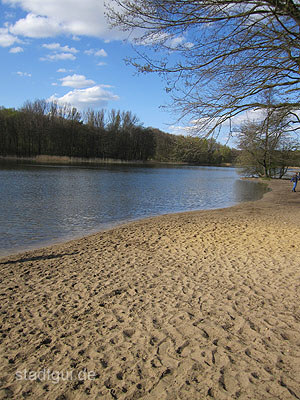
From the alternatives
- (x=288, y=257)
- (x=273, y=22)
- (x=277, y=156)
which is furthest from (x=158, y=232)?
(x=277, y=156)

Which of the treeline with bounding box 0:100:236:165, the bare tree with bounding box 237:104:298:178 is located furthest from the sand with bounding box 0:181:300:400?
the treeline with bounding box 0:100:236:165

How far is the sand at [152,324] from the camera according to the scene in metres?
2.54

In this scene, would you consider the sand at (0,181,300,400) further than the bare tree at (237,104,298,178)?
No

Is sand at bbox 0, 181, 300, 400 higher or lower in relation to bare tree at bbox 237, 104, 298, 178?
lower

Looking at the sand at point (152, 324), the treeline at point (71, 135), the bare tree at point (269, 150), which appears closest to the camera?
the sand at point (152, 324)

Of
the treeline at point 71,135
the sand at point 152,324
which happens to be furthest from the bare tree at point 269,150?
the treeline at point 71,135

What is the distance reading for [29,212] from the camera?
11.8 meters

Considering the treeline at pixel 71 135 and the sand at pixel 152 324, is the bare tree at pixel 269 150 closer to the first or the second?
the sand at pixel 152 324

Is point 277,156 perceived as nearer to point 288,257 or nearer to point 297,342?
point 288,257

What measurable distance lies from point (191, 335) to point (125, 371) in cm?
90

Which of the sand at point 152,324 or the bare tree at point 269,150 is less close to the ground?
the bare tree at point 269,150

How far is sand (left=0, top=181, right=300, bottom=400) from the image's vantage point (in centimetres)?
254

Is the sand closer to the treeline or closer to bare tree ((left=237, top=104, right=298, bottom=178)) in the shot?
bare tree ((left=237, top=104, right=298, bottom=178))

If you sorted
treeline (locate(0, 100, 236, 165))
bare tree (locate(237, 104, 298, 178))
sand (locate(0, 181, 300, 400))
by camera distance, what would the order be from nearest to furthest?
sand (locate(0, 181, 300, 400)) → bare tree (locate(237, 104, 298, 178)) → treeline (locate(0, 100, 236, 165))
